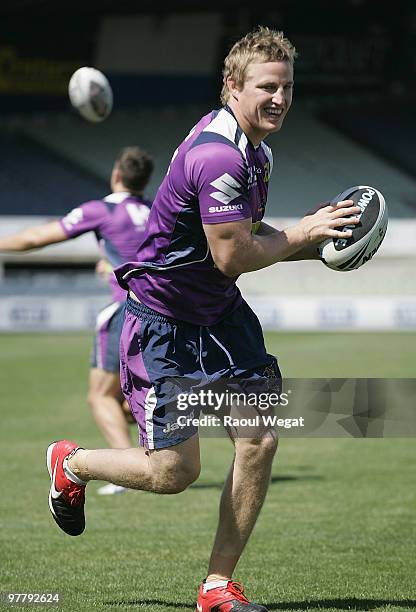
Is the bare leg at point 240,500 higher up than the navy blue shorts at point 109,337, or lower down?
lower down

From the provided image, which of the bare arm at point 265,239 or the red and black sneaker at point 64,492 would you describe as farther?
the red and black sneaker at point 64,492

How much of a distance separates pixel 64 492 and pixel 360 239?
5.66 feet

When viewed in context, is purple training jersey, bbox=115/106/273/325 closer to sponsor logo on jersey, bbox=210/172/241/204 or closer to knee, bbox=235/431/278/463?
sponsor logo on jersey, bbox=210/172/241/204

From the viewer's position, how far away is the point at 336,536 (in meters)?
6.16

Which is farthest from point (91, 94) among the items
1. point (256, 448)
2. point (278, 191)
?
point (278, 191)

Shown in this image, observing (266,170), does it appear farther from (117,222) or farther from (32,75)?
(32,75)

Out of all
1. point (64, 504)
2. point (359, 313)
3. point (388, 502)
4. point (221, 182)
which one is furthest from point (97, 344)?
point (359, 313)

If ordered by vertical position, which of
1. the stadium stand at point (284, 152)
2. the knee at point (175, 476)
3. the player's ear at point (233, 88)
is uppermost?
the stadium stand at point (284, 152)

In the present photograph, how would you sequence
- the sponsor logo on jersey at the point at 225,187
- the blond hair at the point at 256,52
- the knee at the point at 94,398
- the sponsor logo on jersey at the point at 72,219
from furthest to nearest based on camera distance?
the knee at the point at 94,398 → the sponsor logo on jersey at the point at 72,219 → the blond hair at the point at 256,52 → the sponsor logo on jersey at the point at 225,187

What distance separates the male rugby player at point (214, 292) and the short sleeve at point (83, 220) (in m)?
2.35

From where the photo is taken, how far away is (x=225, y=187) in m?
4.21

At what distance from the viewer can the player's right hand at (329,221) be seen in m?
4.39

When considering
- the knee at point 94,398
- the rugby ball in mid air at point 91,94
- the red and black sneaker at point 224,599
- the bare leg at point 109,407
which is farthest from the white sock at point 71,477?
the rugby ball in mid air at point 91,94
